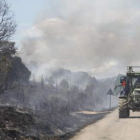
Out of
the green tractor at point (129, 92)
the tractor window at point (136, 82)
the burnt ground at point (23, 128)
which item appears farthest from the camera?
the tractor window at point (136, 82)

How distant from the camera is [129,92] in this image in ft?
62.2

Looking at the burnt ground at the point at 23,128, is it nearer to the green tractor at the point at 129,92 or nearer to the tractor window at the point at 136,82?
the green tractor at the point at 129,92

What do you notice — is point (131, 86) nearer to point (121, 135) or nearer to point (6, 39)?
point (121, 135)

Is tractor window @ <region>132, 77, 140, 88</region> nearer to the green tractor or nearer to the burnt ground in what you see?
the green tractor

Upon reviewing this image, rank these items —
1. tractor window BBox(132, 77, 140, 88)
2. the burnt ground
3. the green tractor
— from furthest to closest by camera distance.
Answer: tractor window BBox(132, 77, 140, 88) → the green tractor → the burnt ground

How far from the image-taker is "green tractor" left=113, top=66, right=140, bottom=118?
18406mm

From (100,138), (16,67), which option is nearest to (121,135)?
(100,138)

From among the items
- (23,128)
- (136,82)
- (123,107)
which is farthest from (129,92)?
(23,128)

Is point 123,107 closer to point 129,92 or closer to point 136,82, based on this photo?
point 129,92

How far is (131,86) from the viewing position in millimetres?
18969

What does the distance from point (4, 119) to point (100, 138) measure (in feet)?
14.8

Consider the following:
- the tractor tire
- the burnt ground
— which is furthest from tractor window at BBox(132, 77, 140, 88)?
the burnt ground

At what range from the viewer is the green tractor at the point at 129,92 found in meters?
18.4

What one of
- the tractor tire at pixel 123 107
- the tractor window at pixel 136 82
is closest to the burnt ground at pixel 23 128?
the tractor tire at pixel 123 107
